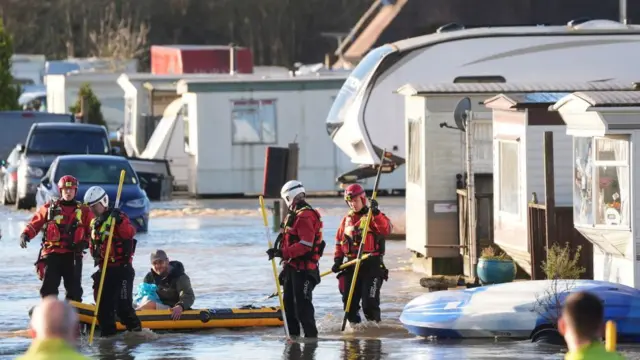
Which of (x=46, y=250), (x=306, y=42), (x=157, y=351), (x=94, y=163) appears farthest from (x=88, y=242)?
(x=306, y=42)

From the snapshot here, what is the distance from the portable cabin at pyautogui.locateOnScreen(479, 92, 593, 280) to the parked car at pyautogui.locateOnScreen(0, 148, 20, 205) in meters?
17.8

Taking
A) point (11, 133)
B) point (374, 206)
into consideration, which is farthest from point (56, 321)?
point (11, 133)

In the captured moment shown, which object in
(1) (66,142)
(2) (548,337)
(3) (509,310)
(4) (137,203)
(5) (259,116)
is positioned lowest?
(2) (548,337)

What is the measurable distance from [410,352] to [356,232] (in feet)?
6.78

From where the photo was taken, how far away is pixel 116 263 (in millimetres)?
16516

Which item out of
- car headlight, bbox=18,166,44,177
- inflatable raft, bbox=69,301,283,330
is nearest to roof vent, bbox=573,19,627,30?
car headlight, bbox=18,166,44,177

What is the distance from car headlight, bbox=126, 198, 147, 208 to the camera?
96.6ft

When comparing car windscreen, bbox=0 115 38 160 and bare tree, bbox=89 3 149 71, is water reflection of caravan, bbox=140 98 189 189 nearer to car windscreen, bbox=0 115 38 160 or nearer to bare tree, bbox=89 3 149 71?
car windscreen, bbox=0 115 38 160

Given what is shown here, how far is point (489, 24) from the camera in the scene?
147 ft

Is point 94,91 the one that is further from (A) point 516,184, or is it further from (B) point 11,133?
(A) point 516,184

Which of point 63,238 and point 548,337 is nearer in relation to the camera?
point 548,337

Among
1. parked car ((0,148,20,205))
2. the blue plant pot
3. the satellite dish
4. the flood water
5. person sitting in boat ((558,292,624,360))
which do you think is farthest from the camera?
parked car ((0,148,20,205))

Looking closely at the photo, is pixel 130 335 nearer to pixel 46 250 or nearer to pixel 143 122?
pixel 46 250

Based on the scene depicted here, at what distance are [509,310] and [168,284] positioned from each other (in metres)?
3.60
